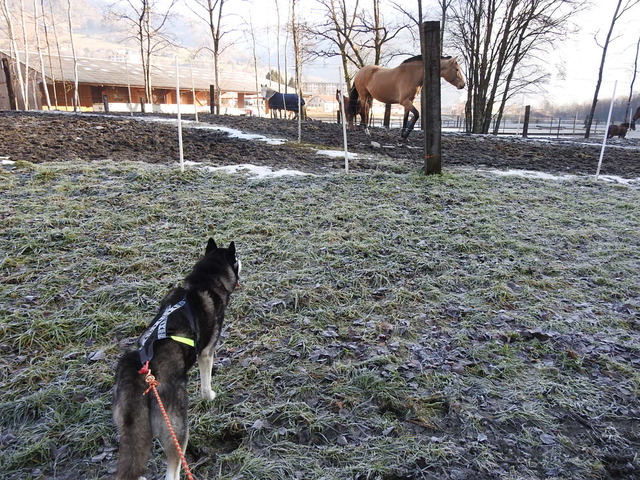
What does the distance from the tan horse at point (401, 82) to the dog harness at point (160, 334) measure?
1253 cm

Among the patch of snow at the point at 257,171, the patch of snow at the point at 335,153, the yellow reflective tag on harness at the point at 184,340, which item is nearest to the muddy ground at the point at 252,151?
the patch of snow at the point at 335,153

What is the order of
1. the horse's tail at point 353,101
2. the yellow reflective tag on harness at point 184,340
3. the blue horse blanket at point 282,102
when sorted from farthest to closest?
the blue horse blanket at point 282,102 < the horse's tail at point 353,101 < the yellow reflective tag on harness at point 184,340

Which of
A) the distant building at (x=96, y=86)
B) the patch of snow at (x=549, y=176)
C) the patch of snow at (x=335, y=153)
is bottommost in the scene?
the patch of snow at (x=549, y=176)

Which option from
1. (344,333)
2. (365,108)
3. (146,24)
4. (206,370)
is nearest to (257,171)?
(344,333)

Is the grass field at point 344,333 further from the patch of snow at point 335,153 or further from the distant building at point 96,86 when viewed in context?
the distant building at point 96,86

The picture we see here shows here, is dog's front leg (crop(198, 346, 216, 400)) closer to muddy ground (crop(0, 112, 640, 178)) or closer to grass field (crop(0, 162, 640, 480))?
grass field (crop(0, 162, 640, 480))

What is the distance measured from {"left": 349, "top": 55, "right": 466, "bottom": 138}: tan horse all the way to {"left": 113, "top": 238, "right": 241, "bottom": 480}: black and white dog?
12.4 metres

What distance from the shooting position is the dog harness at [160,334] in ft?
5.88

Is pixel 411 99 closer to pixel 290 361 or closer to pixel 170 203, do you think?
pixel 170 203

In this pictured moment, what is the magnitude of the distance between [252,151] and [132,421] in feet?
32.6

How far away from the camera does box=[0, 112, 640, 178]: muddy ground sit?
963cm

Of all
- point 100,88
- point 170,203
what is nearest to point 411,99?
point 170,203

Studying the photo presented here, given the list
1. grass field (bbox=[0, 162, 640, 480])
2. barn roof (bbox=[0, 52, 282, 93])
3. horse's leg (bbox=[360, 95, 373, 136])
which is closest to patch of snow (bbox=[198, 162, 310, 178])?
grass field (bbox=[0, 162, 640, 480])

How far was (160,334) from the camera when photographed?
193 centimetres
